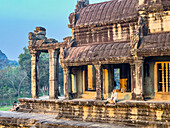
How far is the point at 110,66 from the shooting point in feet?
49.8

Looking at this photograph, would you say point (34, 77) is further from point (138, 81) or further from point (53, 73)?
point (138, 81)

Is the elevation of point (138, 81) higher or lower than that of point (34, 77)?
lower

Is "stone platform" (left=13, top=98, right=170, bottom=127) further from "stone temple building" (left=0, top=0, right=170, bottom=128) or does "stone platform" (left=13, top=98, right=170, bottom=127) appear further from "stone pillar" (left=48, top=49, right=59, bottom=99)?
"stone pillar" (left=48, top=49, right=59, bottom=99)

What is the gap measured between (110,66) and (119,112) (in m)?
4.17

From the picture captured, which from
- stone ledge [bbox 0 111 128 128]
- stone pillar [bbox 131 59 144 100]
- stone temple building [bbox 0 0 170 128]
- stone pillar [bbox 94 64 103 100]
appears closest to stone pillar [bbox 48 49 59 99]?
stone temple building [bbox 0 0 170 128]

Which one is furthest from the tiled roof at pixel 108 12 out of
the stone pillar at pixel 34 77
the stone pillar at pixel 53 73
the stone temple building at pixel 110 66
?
the stone pillar at pixel 34 77

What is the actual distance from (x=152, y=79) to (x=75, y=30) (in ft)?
21.4

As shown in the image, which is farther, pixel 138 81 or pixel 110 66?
pixel 110 66

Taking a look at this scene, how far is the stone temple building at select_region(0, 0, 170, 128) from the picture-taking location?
11.7 meters

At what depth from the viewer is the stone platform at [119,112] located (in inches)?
416

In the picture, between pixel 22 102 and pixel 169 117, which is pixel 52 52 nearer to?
pixel 22 102

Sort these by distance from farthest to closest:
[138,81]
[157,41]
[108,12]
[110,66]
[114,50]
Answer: [108,12]
[110,66]
[114,50]
[138,81]
[157,41]


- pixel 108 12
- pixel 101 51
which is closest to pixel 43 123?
pixel 101 51

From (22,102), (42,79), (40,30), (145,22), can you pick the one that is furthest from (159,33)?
(42,79)
